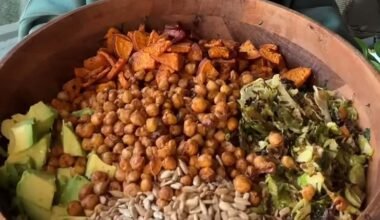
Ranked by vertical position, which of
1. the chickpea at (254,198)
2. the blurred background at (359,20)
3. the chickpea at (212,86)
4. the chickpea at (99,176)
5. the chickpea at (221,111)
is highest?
the chickpea at (212,86)

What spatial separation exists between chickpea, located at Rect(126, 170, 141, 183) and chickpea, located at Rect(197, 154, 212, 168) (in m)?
0.12

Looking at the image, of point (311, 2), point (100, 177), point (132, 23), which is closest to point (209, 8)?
point (132, 23)

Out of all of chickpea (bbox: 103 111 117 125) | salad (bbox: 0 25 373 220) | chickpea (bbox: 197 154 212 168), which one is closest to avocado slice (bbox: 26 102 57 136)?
salad (bbox: 0 25 373 220)

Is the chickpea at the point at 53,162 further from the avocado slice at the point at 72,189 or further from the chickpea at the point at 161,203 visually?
the chickpea at the point at 161,203

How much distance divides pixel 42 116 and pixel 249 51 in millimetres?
478

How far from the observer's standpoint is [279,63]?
147 centimetres

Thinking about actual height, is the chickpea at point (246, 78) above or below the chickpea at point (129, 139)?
above

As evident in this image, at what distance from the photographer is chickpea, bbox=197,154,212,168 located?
1273 millimetres

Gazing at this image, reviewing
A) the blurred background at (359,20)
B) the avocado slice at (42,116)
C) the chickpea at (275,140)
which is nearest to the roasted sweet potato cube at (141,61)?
the avocado slice at (42,116)

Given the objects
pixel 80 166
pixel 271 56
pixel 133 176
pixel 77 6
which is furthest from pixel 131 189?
pixel 77 6

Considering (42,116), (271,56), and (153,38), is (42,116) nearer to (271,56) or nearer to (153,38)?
(153,38)

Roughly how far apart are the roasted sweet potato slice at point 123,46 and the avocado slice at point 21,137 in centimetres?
28

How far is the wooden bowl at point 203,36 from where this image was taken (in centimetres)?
134

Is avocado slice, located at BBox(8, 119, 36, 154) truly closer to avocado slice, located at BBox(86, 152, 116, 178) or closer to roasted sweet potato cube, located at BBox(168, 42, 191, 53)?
avocado slice, located at BBox(86, 152, 116, 178)
